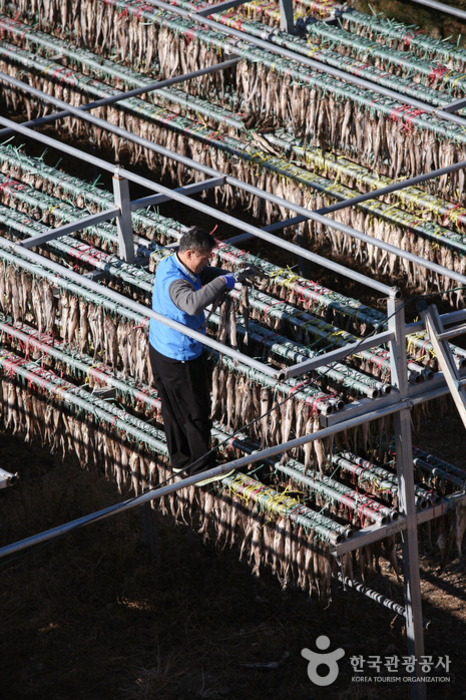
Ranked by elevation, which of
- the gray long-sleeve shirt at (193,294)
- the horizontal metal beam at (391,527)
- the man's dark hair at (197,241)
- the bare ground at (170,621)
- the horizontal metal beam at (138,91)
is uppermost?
the horizontal metal beam at (138,91)

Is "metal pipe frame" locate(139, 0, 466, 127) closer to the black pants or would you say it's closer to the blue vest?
the blue vest

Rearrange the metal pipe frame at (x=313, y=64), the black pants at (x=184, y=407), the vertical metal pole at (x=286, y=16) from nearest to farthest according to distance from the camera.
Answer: the black pants at (x=184, y=407)
the metal pipe frame at (x=313, y=64)
the vertical metal pole at (x=286, y=16)

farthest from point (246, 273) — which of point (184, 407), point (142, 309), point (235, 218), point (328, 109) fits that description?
point (328, 109)

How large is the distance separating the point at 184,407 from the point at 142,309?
29.2 inches

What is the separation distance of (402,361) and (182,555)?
336 centimetres

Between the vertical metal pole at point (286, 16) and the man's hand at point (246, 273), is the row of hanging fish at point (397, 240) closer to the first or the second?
the vertical metal pole at point (286, 16)

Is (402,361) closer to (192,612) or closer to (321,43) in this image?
(192,612)

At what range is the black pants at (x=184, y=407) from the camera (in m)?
6.63

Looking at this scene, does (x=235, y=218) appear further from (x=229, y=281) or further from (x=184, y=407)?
(x=184, y=407)

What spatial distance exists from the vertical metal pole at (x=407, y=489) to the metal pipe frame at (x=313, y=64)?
281cm

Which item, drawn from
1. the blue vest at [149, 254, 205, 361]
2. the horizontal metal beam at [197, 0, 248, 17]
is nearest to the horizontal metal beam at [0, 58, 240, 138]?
the horizontal metal beam at [197, 0, 248, 17]

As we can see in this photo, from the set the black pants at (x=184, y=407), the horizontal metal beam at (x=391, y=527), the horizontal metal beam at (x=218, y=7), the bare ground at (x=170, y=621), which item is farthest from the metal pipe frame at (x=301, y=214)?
the bare ground at (x=170, y=621)

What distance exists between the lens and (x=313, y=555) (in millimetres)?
6270

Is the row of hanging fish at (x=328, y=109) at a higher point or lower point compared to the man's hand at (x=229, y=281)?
higher
